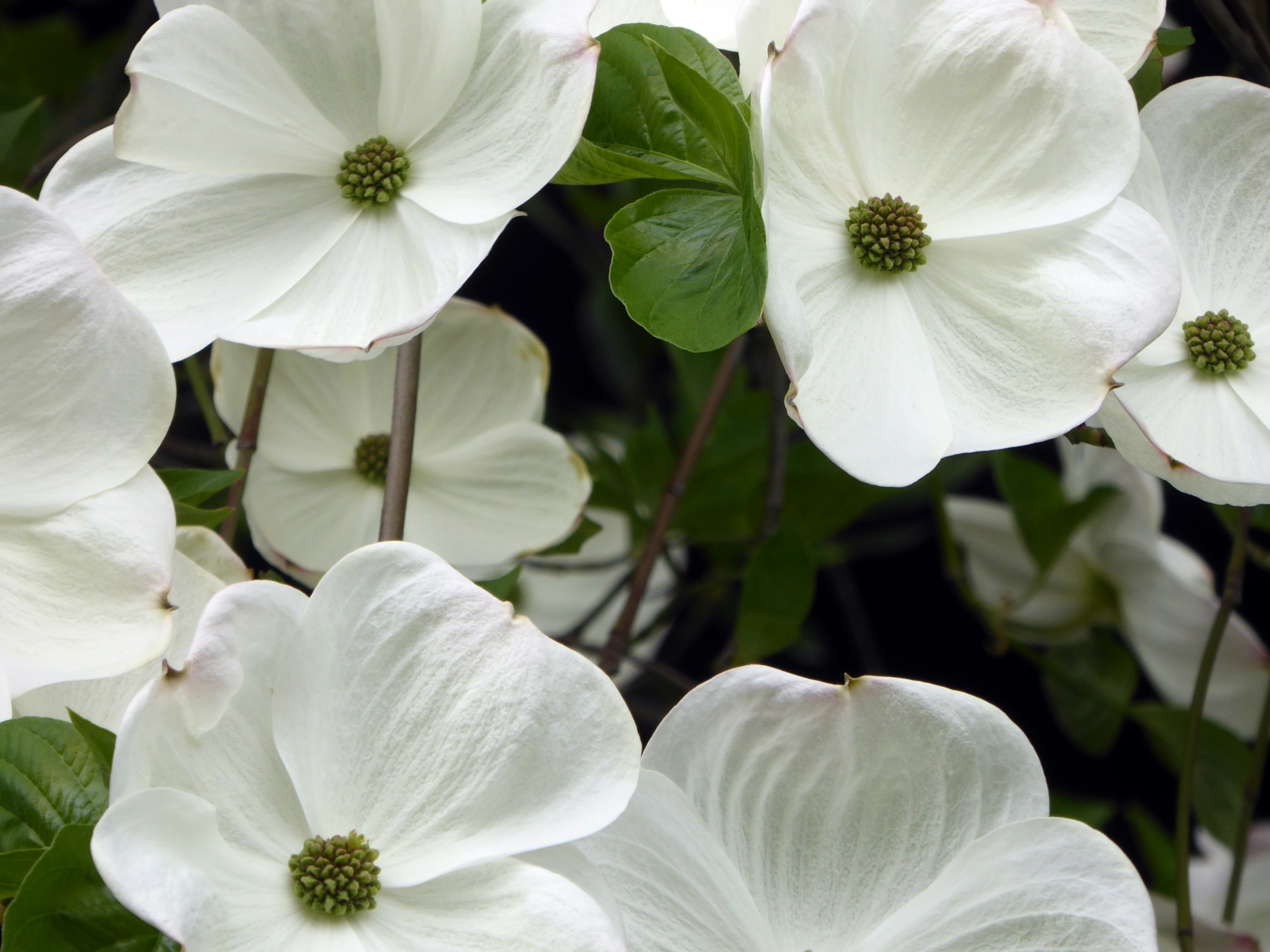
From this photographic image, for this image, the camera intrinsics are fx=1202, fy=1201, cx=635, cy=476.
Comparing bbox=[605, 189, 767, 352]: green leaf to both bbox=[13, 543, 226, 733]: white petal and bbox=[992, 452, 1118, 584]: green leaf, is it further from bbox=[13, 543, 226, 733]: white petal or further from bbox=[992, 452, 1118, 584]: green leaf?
bbox=[992, 452, 1118, 584]: green leaf

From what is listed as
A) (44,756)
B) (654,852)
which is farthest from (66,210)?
(654,852)

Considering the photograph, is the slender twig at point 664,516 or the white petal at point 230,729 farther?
the slender twig at point 664,516

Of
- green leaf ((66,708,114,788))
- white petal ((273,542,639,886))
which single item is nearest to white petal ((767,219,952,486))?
white petal ((273,542,639,886))

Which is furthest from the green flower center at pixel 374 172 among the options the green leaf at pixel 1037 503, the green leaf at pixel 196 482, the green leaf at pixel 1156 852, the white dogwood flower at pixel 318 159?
the green leaf at pixel 1156 852

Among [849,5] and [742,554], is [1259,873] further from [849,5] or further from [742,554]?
[849,5]

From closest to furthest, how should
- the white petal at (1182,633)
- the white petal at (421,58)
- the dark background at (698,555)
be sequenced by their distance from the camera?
1. the white petal at (421,58)
2. the white petal at (1182,633)
3. the dark background at (698,555)

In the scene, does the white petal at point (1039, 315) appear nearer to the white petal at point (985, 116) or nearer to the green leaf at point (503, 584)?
the white petal at point (985, 116)

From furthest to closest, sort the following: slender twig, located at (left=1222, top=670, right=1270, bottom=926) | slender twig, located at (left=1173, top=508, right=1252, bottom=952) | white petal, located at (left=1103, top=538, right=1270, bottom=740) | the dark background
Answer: the dark background < white petal, located at (left=1103, top=538, right=1270, bottom=740) < slender twig, located at (left=1222, top=670, right=1270, bottom=926) < slender twig, located at (left=1173, top=508, right=1252, bottom=952)
